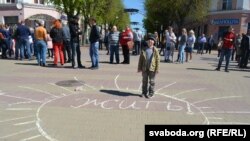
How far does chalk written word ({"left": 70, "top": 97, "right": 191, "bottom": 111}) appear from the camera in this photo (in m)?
7.51

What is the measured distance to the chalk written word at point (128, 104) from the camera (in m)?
7.51

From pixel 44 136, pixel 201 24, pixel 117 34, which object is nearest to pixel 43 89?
pixel 44 136

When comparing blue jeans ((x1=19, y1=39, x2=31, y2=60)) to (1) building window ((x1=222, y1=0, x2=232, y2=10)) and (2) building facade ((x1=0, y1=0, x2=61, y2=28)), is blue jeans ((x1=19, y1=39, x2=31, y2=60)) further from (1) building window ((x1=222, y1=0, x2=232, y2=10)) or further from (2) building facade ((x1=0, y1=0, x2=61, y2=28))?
(1) building window ((x1=222, y1=0, x2=232, y2=10))

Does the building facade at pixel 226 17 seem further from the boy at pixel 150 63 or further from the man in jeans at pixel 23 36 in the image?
the boy at pixel 150 63

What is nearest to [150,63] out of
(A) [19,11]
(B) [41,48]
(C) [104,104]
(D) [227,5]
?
(C) [104,104]

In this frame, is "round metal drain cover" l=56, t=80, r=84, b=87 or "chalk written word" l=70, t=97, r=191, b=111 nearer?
"chalk written word" l=70, t=97, r=191, b=111

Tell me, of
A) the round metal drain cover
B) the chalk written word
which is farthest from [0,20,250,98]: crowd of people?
the round metal drain cover

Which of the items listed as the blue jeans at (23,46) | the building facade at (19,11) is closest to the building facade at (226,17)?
the building facade at (19,11)

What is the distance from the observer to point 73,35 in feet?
42.8

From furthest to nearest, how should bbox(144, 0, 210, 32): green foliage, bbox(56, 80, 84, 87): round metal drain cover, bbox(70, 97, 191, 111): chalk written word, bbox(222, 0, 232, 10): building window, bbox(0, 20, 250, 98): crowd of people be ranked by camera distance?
bbox(222, 0, 232, 10): building window
bbox(144, 0, 210, 32): green foliage
bbox(56, 80, 84, 87): round metal drain cover
bbox(0, 20, 250, 98): crowd of people
bbox(70, 97, 191, 111): chalk written word

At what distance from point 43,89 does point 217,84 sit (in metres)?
5.78

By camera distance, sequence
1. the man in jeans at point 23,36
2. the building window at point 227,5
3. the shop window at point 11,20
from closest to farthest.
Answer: the man in jeans at point 23,36 → the shop window at point 11,20 → the building window at point 227,5

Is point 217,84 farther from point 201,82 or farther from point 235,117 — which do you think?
point 235,117

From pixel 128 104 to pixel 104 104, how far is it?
58 cm
